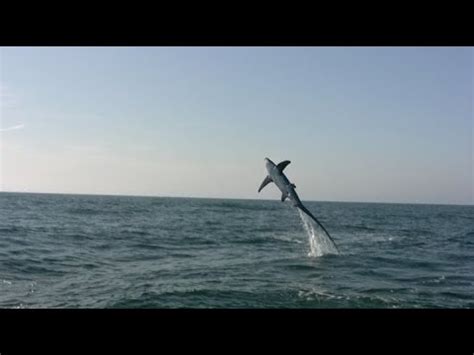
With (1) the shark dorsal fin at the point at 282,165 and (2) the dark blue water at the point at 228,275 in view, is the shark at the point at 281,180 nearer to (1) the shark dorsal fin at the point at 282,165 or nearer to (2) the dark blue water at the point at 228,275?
(1) the shark dorsal fin at the point at 282,165

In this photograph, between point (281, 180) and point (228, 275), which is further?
point (228, 275)

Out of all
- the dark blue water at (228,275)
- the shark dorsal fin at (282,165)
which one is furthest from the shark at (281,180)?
the dark blue water at (228,275)

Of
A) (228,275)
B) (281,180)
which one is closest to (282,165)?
(281,180)

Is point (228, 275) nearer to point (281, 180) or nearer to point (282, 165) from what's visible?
point (281, 180)

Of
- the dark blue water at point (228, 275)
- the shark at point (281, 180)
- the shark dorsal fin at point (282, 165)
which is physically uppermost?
the shark dorsal fin at point (282, 165)

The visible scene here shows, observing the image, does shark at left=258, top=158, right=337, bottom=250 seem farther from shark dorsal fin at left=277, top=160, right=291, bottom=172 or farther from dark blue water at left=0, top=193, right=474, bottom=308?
dark blue water at left=0, top=193, right=474, bottom=308

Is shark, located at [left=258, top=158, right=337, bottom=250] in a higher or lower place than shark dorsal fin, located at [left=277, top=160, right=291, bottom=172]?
lower

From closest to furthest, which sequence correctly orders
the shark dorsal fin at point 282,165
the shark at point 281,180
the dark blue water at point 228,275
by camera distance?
1. the dark blue water at point 228,275
2. the shark dorsal fin at point 282,165
3. the shark at point 281,180

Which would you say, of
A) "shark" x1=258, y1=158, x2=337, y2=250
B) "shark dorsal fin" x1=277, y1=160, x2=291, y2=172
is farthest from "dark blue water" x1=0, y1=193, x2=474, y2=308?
"shark dorsal fin" x1=277, y1=160, x2=291, y2=172

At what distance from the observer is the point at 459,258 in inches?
603

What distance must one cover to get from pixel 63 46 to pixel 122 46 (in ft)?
1.23
